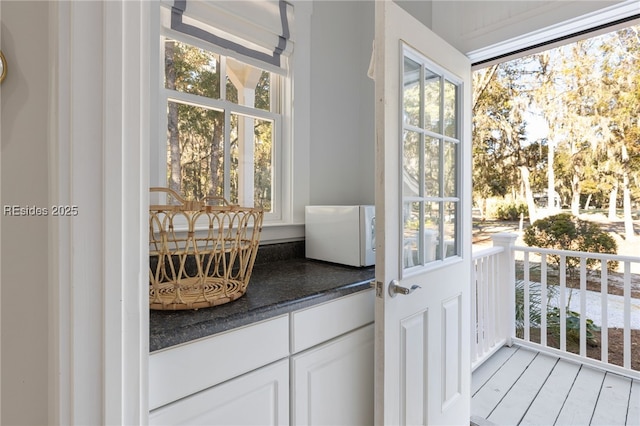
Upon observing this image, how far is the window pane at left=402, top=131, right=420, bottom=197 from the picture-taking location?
3.98 ft

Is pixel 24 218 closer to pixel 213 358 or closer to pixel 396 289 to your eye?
pixel 213 358

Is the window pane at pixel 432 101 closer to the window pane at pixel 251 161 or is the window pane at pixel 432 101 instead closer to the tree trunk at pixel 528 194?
the window pane at pixel 251 161

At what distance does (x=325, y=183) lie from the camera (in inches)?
77.3

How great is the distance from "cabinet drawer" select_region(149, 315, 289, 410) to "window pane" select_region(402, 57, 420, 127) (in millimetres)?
865

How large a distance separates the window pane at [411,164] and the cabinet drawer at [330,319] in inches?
17.2

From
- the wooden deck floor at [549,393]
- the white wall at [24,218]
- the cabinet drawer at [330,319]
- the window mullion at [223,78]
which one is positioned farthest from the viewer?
the wooden deck floor at [549,393]

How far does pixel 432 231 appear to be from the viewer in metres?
1.40

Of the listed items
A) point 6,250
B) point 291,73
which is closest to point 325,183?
point 291,73

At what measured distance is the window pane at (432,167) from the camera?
134cm

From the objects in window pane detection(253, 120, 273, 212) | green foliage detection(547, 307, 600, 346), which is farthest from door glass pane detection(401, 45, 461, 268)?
green foliage detection(547, 307, 600, 346)

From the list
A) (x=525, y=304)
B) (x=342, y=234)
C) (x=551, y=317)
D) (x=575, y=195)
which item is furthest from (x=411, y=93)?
(x=575, y=195)

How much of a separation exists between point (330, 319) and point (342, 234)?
492 mm

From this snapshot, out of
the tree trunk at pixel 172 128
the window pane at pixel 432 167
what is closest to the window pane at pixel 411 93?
the window pane at pixel 432 167

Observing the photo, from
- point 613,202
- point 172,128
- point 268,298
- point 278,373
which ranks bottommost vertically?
point 278,373
